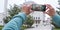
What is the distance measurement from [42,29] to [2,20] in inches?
22.1

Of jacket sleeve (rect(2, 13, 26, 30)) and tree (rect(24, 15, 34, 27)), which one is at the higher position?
jacket sleeve (rect(2, 13, 26, 30))

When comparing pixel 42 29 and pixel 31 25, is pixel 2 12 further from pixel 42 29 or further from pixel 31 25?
pixel 42 29

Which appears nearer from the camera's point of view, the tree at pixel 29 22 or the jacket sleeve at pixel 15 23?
the jacket sleeve at pixel 15 23

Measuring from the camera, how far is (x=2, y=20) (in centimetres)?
246

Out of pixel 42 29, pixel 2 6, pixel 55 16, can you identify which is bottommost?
pixel 42 29

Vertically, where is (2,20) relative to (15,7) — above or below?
below

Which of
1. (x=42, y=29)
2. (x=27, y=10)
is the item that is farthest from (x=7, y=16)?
(x=27, y=10)

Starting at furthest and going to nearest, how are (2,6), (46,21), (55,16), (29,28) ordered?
(29,28) → (2,6) → (46,21) → (55,16)

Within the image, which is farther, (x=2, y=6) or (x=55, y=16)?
(x=2, y=6)

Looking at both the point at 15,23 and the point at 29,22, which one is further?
the point at 29,22

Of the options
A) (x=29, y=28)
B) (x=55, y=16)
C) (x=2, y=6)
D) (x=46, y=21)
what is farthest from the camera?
(x=29, y=28)

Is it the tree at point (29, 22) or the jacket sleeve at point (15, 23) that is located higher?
the jacket sleeve at point (15, 23)

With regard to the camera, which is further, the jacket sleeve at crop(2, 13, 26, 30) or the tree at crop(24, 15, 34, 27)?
the tree at crop(24, 15, 34, 27)

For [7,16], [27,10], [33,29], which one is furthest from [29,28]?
[27,10]
